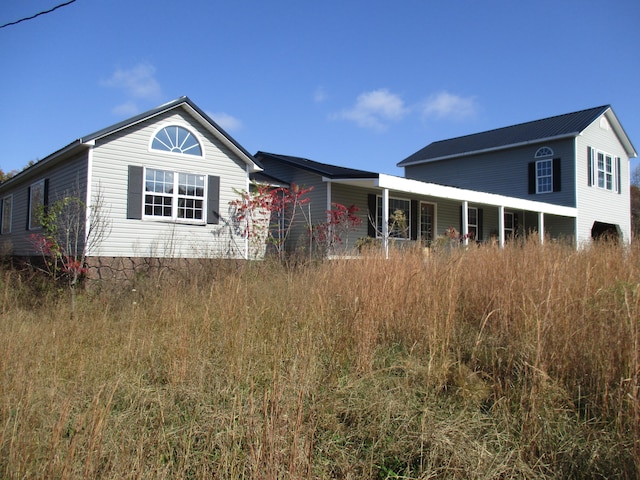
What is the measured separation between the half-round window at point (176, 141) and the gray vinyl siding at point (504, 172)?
14288 millimetres

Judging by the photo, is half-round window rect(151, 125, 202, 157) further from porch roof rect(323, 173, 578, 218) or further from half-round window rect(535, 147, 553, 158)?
half-round window rect(535, 147, 553, 158)

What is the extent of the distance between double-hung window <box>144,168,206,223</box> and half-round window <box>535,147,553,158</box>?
1493 cm

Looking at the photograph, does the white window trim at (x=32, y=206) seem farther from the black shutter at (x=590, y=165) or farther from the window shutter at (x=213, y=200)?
the black shutter at (x=590, y=165)

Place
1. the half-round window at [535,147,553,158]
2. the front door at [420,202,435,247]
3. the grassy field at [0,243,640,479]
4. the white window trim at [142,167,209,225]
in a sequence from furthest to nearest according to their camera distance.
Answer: the half-round window at [535,147,553,158] < the front door at [420,202,435,247] < the white window trim at [142,167,209,225] < the grassy field at [0,243,640,479]

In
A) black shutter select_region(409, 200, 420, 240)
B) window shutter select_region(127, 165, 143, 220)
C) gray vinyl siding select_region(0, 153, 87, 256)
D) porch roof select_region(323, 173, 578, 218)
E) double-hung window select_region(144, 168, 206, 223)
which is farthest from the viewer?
black shutter select_region(409, 200, 420, 240)

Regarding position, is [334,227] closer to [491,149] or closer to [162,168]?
[162,168]

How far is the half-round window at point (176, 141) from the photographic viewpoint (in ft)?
37.5

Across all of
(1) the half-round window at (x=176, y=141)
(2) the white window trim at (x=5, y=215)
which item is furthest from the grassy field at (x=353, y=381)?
(2) the white window trim at (x=5, y=215)

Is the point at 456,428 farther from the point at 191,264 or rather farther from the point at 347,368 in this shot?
the point at 191,264

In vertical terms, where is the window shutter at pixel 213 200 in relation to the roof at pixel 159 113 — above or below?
below

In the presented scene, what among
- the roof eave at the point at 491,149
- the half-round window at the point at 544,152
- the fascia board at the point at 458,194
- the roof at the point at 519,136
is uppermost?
the roof at the point at 519,136

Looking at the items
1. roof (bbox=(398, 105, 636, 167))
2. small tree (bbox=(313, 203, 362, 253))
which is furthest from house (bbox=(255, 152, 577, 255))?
roof (bbox=(398, 105, 636, 167))

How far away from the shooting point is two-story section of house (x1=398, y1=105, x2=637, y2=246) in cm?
1900

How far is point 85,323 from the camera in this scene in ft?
18.1
